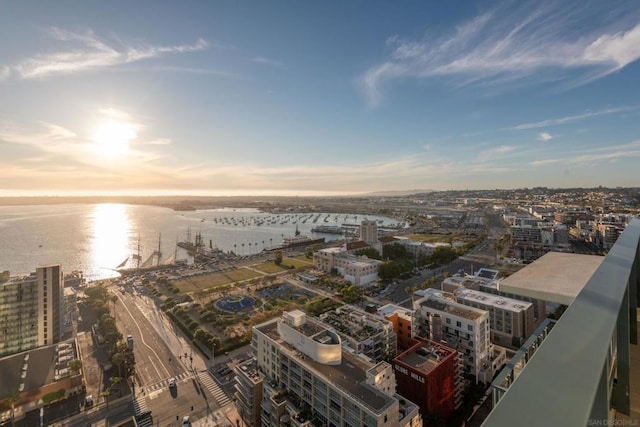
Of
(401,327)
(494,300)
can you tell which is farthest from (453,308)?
(494,300)

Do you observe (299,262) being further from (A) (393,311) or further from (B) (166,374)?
(B) (166,374)

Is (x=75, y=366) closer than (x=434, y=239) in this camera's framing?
Yes

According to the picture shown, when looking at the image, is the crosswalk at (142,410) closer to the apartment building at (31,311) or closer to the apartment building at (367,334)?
the apartment building at (367,334)

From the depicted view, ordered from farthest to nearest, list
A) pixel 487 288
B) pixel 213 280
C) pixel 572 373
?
pixel 213 280 → pixel 487 288 → pixel 572 373

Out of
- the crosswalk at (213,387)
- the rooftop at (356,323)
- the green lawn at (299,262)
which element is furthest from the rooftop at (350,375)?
the green lawn at (299,262)

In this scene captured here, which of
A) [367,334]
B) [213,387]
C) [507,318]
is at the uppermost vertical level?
[367,334]

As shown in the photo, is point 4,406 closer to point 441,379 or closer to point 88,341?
point 88,341

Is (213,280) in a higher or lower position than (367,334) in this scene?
lower

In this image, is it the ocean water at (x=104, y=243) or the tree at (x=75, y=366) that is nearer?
the tree at (x=75, y=366)
